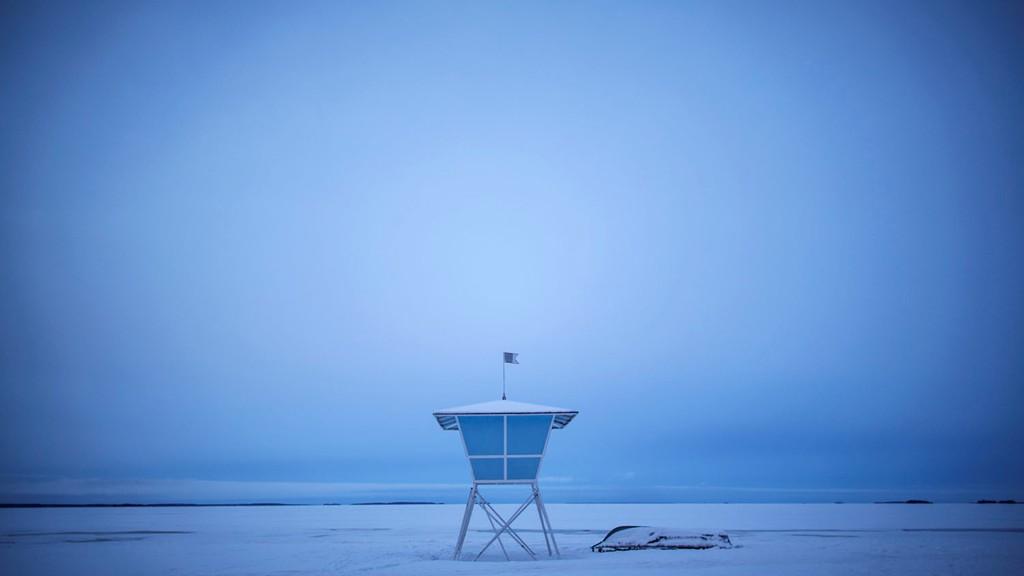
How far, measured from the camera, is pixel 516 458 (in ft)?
80.9

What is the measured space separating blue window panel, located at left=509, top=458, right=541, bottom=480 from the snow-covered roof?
144cm

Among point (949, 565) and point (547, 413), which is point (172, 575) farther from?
point (949, 565)

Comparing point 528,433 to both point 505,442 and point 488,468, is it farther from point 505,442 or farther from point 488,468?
point 488,468

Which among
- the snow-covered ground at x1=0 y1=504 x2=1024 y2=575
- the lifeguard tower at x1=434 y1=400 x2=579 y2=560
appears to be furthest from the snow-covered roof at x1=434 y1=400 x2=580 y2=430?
the snow-covered ground at x1=0 y1=504 x2=1024 y2=575

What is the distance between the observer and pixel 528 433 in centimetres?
2472

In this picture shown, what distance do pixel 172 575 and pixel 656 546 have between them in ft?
49.7

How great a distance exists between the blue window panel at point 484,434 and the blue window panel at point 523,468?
51cm

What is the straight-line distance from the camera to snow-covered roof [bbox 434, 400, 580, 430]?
80.8 ft

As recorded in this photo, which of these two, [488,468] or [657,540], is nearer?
[488,468]

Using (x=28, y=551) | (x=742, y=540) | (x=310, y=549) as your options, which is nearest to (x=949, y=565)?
(x=742, y=540)

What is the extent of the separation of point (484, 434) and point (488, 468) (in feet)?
3.51

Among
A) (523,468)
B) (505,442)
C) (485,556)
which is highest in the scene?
(505,442)

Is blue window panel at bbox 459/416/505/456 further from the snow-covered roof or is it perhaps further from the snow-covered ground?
the snow-covered ground

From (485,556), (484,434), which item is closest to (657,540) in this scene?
(485,556)
